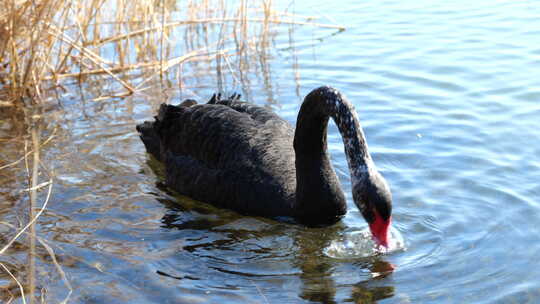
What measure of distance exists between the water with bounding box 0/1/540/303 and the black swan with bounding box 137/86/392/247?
0.17m

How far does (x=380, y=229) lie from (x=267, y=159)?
1491mm

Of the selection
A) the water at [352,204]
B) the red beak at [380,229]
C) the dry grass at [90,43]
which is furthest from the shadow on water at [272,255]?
the dry grass at [90,43]

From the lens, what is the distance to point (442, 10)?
11.2 meters

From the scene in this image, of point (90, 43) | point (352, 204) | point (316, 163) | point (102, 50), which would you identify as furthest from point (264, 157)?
point (102, 50)

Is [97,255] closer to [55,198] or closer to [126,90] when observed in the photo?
[55,198]

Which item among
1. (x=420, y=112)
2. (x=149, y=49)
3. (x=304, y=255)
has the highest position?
(x=149, y=49)

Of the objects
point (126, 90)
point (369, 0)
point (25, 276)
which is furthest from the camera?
point (369, 0)

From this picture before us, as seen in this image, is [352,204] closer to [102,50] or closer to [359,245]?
[359,245]

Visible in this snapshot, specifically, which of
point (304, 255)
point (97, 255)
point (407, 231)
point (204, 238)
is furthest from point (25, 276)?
point (407, 231)

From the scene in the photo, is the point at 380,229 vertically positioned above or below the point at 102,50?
below

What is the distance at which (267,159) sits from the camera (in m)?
5.82

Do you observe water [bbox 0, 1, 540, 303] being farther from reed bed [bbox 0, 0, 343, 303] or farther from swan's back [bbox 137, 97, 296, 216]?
reed bed [bbox 0, 0, 343, 303]

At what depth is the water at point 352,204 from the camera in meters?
4.67

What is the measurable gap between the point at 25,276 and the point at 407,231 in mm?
2636
